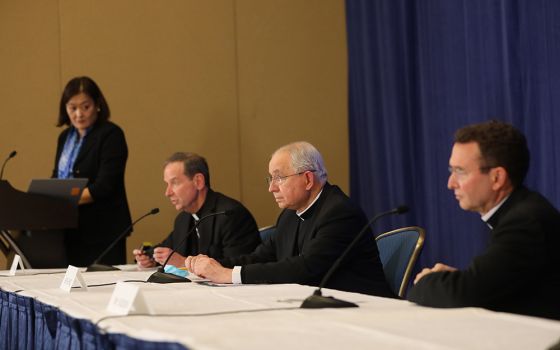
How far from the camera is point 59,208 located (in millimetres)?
4363

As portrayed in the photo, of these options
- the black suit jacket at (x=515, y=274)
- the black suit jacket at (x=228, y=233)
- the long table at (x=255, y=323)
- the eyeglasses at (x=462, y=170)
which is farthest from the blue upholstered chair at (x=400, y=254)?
the black suit jacket at (x=515, y=274)

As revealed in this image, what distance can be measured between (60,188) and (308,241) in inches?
59.4

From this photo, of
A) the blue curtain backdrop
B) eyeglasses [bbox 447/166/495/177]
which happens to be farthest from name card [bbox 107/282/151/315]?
the blue curtain backdrop

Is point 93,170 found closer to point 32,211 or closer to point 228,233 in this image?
point 32,211

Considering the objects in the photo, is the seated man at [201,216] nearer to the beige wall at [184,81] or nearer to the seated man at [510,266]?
the seated man at [510,266]

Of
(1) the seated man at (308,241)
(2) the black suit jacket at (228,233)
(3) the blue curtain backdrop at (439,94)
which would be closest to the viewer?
(1) the seated man at (308,241)

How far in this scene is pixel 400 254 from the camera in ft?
11.4

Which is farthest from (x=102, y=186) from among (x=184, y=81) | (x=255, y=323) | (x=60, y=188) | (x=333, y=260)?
(x=255, y=323)

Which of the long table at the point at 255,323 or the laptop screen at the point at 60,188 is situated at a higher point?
the laptop screen at the point at 60,188

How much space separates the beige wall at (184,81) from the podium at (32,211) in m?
1.82

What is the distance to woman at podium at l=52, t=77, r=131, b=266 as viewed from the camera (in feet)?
15.2

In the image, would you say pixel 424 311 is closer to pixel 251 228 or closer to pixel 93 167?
pixel 251 228

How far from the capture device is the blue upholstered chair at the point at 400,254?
333 centimetres

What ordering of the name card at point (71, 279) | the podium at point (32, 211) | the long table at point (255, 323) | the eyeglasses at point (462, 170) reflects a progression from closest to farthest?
the long table at point (255, 323)
the eyeglasses at point (462, 170)
the name card at point (71, 279)
the podium at point (32, 211)
